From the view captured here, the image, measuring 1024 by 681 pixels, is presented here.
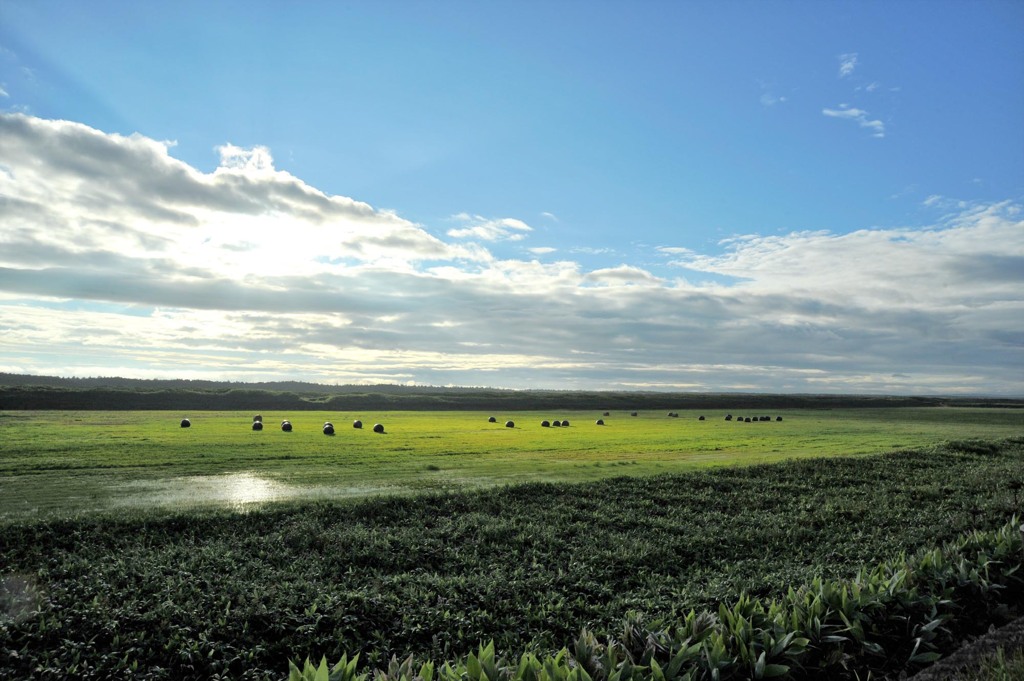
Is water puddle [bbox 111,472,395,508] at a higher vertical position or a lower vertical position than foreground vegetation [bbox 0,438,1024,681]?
higher

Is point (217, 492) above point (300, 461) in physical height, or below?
above

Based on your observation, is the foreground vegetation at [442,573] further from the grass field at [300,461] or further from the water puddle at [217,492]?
the grass field at [300,461]

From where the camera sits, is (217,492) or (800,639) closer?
(800,639)

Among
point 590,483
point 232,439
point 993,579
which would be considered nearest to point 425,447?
point 232,439

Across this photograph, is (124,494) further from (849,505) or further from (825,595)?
(849,505)

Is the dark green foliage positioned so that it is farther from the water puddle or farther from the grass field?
the grass field

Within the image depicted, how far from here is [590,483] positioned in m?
18.6

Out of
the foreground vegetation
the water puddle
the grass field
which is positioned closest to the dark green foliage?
the foreground vegetation

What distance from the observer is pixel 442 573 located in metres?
11.5

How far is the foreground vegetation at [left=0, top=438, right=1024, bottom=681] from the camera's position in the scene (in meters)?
8.33

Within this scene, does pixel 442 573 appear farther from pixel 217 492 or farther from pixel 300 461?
pixel 300 461

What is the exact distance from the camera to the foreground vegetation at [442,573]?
27.3 ft

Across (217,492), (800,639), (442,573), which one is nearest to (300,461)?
(217,492)

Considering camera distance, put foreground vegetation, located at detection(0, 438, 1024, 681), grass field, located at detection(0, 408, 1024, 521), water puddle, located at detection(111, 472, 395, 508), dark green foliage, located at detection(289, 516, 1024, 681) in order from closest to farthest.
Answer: dark green foliage, located at detection(289, 516, 1024, 681)
foreground vegetation, located at detection(0, 438, 1024, 681)
water puddle, located at detection(111, 472, 395, 508)
grass field, located at detection(0, 408, 1024, 521)
